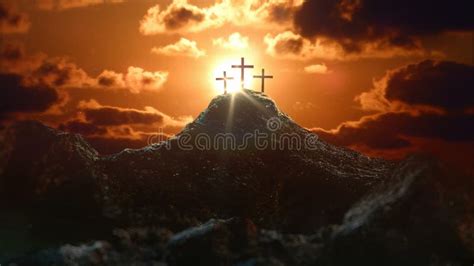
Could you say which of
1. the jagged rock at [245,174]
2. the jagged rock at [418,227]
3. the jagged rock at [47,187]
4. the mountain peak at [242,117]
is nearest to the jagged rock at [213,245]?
the jagged rock at [418,227]

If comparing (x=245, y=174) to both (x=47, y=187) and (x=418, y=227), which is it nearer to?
(x=47, y=187)

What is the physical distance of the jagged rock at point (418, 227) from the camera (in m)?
34.4

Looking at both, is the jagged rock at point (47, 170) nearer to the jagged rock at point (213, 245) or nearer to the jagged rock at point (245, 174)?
the jagged rock at point (245, 174)

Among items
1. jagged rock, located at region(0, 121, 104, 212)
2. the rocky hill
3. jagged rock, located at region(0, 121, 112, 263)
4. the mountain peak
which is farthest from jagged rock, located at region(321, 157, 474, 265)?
jagged rock, located at region(0, 121, 104, 212)

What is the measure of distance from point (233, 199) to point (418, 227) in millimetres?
12660

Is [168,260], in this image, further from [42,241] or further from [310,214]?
[310,214]

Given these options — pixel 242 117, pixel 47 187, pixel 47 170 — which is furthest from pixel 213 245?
pixel 242 117

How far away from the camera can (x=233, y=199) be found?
43156 mm

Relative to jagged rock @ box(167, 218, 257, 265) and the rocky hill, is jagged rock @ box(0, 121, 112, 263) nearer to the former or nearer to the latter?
the rocky hill

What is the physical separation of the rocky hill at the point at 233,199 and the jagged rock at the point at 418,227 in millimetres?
55

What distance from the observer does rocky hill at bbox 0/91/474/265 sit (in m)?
34.9

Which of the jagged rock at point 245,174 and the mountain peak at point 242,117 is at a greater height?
the mountain peak at point 242,117

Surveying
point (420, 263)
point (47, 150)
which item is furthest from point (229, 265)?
point (47, 150)

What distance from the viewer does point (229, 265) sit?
3422 cm
